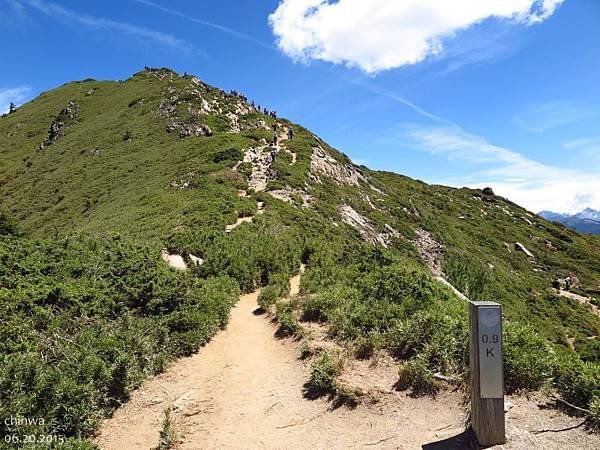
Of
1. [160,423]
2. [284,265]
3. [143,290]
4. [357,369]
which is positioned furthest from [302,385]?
[284,265]

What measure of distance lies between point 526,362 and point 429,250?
102 ft

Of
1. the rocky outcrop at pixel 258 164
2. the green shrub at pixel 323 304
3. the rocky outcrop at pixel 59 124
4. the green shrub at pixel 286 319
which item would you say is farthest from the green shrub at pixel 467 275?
the rocky outcrop at pixel 59 124

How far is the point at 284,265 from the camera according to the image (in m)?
18.3

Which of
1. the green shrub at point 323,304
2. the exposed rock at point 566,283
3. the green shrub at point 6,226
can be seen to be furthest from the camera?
the exposed rock at point 566,283

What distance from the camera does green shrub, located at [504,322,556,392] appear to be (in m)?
7.44

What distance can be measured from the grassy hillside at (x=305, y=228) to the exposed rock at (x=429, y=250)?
0.25m

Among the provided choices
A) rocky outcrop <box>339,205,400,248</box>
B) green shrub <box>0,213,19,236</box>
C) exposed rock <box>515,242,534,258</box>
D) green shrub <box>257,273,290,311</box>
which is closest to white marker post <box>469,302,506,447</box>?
green shrub <box>257,273,290,311</box>

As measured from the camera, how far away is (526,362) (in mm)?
7578

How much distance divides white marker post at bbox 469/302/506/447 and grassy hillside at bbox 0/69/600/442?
193 cm

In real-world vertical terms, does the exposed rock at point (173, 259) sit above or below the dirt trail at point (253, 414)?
above

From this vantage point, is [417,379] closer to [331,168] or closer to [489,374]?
[489,374]

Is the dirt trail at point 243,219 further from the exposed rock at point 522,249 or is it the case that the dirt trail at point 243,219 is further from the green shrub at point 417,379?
the exposed rock at point 522,249

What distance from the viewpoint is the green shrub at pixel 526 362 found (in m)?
7.44

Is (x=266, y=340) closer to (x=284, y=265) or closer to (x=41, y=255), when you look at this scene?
(x=284, y=265)
